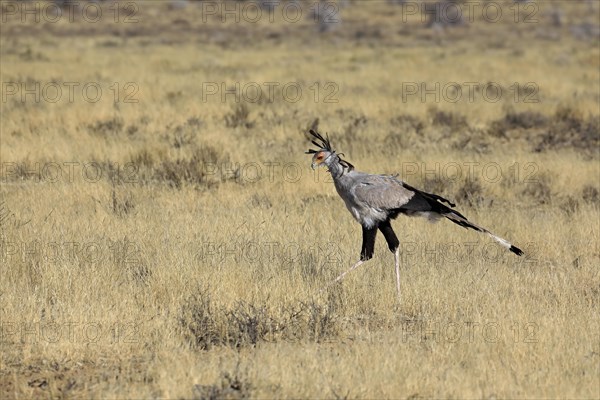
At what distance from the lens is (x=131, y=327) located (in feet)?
16.7

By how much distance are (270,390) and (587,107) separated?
43.3ft

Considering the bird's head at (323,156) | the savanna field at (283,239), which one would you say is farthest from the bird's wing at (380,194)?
the savanna field at (283,239)

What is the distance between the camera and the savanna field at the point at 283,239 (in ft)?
15.1

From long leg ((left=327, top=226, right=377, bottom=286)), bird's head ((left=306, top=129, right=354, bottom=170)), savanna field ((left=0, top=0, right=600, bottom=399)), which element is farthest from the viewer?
long leg ((left=327, top=226, right=377, bottom=286))

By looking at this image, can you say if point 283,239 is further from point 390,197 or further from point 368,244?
point 390,197

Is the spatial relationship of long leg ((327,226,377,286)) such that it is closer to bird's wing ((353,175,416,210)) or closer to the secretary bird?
the secretary bird

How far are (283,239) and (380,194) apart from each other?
1.75 meters

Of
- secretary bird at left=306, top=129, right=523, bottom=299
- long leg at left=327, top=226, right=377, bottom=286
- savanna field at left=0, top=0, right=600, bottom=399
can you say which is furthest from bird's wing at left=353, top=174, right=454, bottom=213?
savanna field at left=0, top=0, right=600, bottom=399

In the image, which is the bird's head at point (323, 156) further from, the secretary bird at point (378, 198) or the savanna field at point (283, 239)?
the savanna field at point (283, 239)

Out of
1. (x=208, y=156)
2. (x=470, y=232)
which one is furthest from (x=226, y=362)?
(x=208, y=156)

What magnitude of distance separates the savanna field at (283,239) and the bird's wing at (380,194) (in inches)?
24.9

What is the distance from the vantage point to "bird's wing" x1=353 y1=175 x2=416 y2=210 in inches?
233

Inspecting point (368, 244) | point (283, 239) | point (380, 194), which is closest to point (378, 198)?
point (380, 194)

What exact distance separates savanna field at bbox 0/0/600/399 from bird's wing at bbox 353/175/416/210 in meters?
0.63
